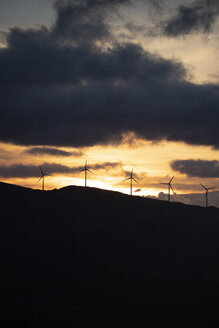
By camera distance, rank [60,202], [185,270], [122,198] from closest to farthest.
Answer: [185,270]
[60,202]
[122,198]

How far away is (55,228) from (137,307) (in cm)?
3163

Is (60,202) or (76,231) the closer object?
(76,231)

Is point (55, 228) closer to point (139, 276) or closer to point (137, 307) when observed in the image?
point (139, 276)

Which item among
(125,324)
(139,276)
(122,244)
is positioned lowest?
(125,324)

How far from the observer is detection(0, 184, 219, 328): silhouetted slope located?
2640 inches

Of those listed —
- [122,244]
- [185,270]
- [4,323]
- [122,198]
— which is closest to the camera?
[4,323]

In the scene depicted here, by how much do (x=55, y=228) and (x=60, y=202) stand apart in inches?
642

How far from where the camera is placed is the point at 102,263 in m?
82.5

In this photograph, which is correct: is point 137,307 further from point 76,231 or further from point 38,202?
point 38,202

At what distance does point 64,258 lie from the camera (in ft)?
270

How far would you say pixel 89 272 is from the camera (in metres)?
78.6

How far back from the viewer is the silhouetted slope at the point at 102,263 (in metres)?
67.1

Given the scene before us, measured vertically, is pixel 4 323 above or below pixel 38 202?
below

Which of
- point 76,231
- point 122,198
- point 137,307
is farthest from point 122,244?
point 122,198
